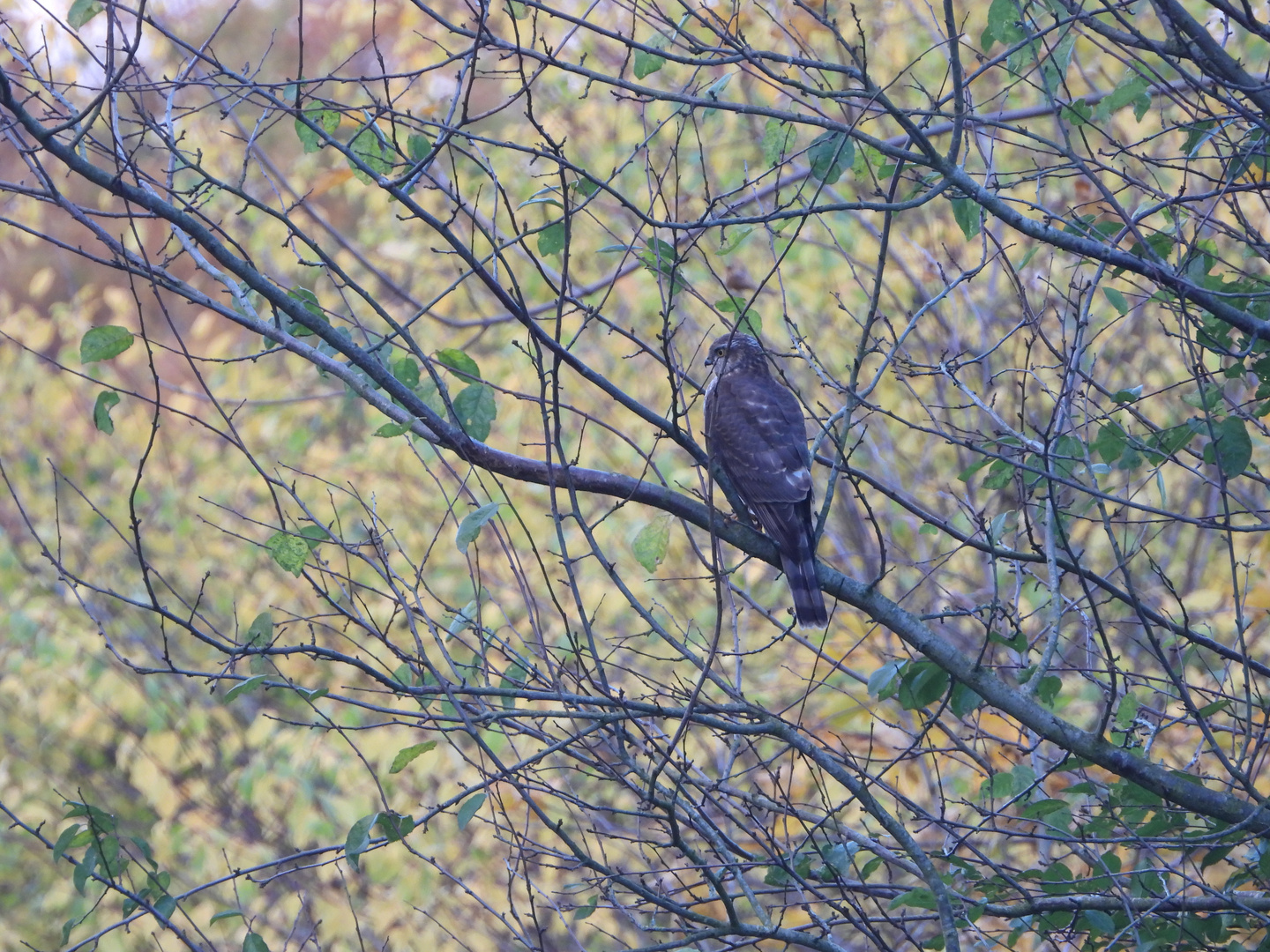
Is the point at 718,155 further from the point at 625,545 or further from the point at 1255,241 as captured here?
the point at 1255,241

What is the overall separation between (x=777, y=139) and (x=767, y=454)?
1.82 meters

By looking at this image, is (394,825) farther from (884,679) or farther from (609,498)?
(609,498)

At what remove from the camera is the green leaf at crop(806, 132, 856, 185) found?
277 centimetres

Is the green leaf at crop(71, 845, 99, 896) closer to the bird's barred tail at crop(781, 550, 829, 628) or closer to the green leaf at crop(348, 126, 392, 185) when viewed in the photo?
the green leaf at crop(348, 126, 392, 185)

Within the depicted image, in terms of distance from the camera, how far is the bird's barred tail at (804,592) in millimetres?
3787

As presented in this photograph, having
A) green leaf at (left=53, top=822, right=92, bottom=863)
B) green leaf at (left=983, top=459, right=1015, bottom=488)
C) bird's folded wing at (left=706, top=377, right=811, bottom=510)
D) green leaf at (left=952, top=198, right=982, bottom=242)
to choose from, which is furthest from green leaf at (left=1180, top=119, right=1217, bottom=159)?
green leaf at (left=53, top=822, right=92, bottom=863)

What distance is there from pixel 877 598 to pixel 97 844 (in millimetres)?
1863

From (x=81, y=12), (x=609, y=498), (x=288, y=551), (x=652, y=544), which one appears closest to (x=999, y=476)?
(x=652, y=544)

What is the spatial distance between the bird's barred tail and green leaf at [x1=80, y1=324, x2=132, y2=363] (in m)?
1.99

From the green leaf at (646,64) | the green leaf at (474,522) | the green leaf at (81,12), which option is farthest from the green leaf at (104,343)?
the green leaf at (646,64)

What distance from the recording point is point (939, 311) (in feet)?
20.4

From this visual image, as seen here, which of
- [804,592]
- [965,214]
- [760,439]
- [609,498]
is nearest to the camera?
[965,214]

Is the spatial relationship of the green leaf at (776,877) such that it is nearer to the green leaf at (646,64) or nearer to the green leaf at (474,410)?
the green leaf at (474,410)

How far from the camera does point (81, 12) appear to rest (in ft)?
9.26
